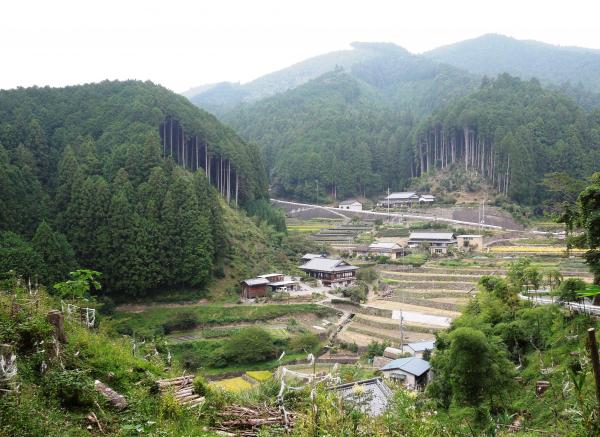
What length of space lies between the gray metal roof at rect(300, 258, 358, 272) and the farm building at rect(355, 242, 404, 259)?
3.90m

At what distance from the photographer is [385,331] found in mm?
24328

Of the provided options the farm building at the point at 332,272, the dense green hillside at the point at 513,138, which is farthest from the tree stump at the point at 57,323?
the dense green hillside at the point at 513,138

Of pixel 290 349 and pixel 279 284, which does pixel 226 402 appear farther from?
pixel 279 284

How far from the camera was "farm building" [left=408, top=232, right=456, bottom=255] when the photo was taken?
118ft

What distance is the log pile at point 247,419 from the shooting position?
609 cm

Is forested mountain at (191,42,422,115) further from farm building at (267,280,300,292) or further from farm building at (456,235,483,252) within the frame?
farm building at (267,280,300,292)

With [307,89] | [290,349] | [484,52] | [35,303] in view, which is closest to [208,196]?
[290,349]

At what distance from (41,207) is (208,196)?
10.1m

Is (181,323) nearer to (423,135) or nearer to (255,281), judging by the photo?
(255,281)

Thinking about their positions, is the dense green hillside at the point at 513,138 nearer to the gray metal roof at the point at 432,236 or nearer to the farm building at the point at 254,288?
the gray metal roof at the point at 432,236

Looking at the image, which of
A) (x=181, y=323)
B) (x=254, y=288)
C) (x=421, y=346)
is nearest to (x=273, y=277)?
(x=254, y=288)

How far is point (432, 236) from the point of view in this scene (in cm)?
3700

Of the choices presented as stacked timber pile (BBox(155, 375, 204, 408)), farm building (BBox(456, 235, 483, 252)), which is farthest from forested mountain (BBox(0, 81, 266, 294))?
stacked timber pile (BBox(155, 375, 204, 408))

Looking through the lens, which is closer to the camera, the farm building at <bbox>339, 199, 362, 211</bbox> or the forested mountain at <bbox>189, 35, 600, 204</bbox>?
the forested mountain at <bbox>189, 35, 600, 204</bbox>
